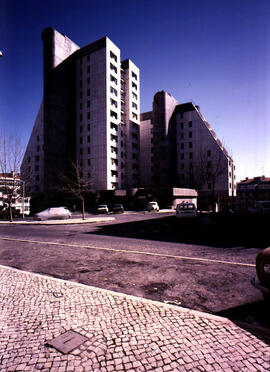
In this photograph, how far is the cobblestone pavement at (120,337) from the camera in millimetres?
2422

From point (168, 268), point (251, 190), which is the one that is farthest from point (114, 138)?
point (251, 190)

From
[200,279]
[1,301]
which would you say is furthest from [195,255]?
[1,301]

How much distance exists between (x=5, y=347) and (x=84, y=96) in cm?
5704

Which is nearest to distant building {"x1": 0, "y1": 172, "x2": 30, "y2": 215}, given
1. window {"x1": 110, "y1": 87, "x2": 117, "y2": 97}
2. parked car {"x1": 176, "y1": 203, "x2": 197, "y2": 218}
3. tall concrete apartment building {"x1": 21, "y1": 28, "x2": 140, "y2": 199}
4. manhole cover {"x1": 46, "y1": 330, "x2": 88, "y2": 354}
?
tall concrete apartment building {"x1": 21, "y1": 28, "x2": 140, "y2": 199}

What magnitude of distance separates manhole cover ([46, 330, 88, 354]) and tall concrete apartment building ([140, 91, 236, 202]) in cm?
5144

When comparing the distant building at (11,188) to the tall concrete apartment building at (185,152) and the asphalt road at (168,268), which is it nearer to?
the asphalt road at (168,268)

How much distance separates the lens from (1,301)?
4035mm

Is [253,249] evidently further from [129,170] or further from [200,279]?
[129,170]

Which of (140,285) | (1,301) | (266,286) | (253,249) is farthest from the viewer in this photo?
(253,249)

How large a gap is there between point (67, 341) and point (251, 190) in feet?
344

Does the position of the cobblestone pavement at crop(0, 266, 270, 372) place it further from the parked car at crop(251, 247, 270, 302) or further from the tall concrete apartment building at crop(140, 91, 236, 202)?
the tall concrete apartment building at crop(140, 91, 236, 202)

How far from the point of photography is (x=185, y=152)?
6097 cm

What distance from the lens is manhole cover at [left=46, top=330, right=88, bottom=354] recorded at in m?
2.67

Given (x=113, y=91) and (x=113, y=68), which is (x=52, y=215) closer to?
(x=113, y=91)
